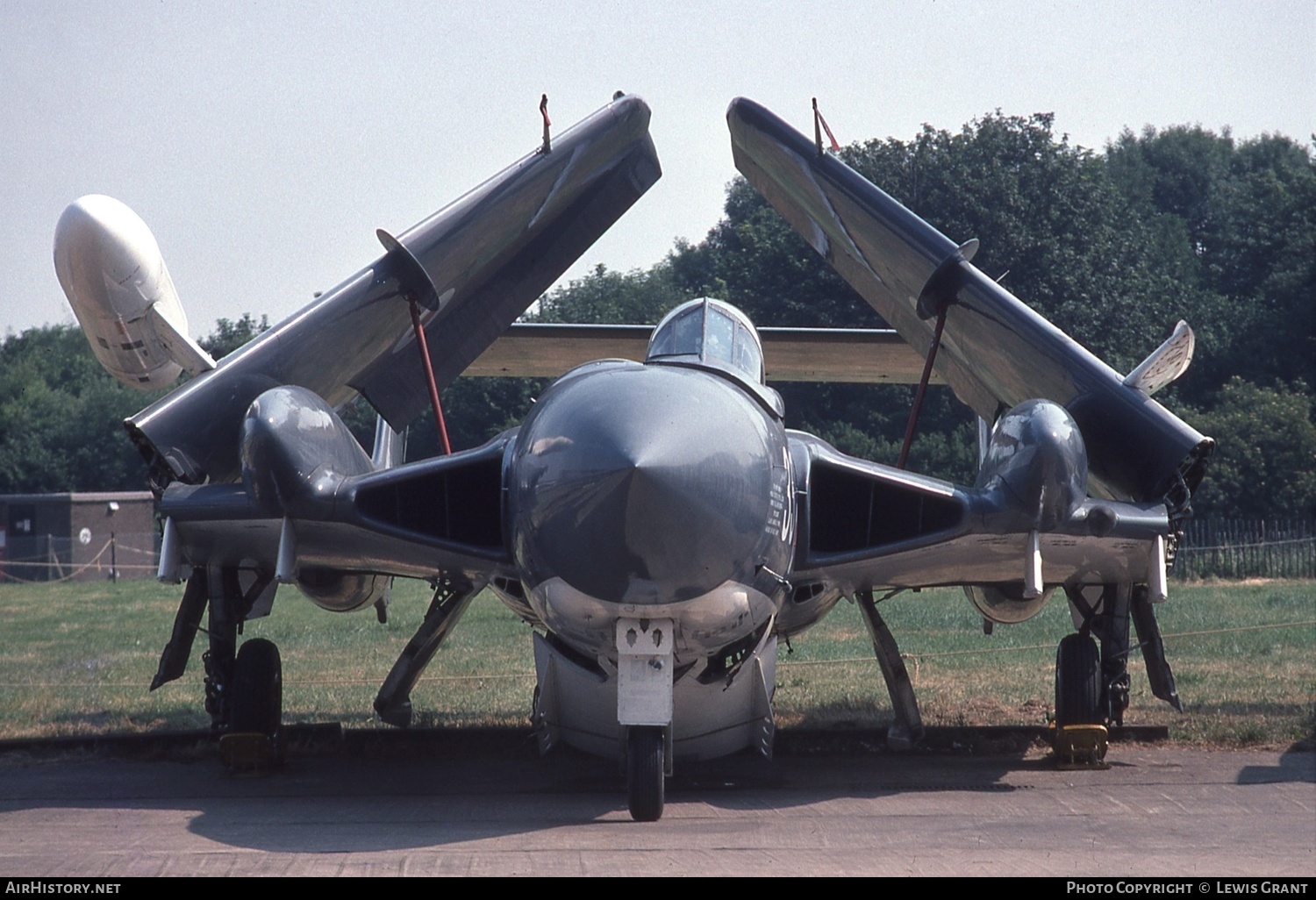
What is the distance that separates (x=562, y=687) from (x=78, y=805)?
3.14 metres

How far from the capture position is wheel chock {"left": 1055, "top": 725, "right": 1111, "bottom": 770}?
10.5 metres

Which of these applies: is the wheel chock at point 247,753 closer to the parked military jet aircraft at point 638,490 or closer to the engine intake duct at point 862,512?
the parked military jet aircraft at point 638,490

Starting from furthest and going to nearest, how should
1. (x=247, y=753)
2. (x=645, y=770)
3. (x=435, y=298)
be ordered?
(x=435, y=298)
(x=247, y=753)
(x=645, y=770)

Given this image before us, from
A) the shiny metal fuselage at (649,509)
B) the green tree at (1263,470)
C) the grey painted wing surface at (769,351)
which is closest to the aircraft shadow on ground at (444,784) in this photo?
the shiny metal fuselage at (649,509)

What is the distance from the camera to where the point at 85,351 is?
69062 mm

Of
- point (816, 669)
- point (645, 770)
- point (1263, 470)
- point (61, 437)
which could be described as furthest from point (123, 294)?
point (61, 437)

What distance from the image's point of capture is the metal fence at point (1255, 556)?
3114cm

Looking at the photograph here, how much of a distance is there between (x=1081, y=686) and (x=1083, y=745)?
1.42 ft

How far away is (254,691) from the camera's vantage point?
10.4 meters

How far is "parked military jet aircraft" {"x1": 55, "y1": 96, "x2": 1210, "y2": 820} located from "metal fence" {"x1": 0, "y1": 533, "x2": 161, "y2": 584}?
37.7 m

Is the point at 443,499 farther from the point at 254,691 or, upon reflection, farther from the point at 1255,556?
the point at 1255,556

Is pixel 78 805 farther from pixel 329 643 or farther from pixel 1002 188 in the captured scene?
pixel 1002 188
